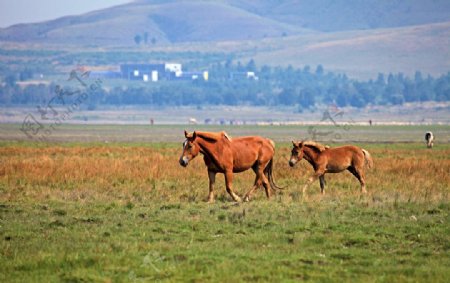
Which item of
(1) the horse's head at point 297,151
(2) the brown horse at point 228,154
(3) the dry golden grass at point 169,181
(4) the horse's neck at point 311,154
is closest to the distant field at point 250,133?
(3) the dry golden grass at point 169,181

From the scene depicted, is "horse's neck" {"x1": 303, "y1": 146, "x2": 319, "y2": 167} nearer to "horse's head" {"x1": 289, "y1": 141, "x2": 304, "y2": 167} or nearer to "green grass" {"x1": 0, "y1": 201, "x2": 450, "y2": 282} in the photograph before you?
"horse's head" {"x1": 289, "y1": 141, "x2": 304, "y2": 167}

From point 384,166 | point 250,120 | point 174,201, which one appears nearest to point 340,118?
point 250,120

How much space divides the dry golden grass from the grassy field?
0.05 meters

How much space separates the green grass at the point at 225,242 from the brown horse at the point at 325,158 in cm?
281

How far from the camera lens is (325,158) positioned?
26391 millimetres

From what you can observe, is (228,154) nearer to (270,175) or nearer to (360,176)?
(270,175)

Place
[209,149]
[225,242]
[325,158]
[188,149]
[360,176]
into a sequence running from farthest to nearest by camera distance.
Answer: [360,176] → [325,158] → [209,149] → [188,149] → [225,242]

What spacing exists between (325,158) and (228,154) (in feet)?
8.31

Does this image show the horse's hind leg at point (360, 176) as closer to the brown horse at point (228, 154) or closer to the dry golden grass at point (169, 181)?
the dry golden grass at point (169, 181)

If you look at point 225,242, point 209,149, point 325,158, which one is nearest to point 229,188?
point 209,149

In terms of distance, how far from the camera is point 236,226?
19.9 meters

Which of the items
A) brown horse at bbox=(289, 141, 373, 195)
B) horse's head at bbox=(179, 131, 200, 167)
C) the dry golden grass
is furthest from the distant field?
horse's head at bbox=(179, 131, 200, 167)

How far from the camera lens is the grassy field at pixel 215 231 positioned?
15945mm

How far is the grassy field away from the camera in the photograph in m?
15.9
